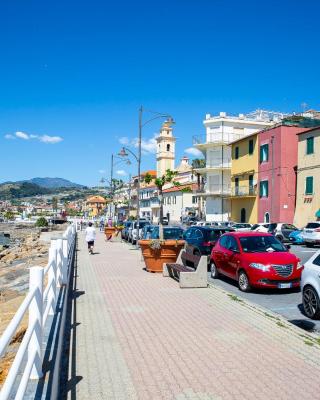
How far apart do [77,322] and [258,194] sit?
43547 mm

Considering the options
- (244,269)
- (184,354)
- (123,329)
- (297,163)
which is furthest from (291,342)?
(297,163)

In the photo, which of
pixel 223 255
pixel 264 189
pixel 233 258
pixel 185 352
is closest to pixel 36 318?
pixel 185 352

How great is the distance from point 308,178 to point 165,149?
68.3 meters

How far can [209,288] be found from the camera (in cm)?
1223

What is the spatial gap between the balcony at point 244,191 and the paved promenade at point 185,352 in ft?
135

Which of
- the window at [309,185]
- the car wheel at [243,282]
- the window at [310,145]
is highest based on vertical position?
the window at [310,145]

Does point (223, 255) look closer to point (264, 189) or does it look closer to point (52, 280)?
point (52, 280)

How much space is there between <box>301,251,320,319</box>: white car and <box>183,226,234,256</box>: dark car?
7.40 meters

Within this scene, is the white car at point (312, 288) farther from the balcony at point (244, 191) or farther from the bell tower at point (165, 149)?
the bell tower at point (165, 149)

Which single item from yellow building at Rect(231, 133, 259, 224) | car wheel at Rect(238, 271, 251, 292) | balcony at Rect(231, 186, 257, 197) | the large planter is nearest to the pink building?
yellow building at Rect(231, 133, 259, 224)

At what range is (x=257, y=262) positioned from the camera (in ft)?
38.3

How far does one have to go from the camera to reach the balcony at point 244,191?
167ft

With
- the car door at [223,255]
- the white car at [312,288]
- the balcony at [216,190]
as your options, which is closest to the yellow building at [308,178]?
the balcony at [216,190]

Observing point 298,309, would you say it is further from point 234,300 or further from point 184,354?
point 184,354
